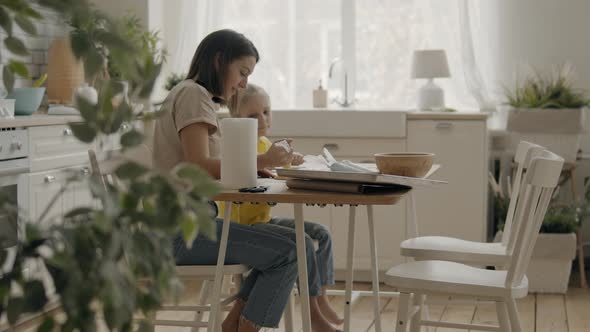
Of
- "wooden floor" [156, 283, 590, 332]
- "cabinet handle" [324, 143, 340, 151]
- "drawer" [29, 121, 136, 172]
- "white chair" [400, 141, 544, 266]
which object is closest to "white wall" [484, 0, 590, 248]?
"wooden floor" [156, 283, 590, 332]

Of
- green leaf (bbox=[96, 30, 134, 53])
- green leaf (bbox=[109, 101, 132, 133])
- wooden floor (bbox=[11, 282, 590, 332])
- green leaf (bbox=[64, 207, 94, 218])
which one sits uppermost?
green leaf (bbox=[96, 30, 134, 53])

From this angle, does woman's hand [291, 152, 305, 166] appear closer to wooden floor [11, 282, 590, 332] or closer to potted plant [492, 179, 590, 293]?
wooden floor [11, 282, 590, 332]

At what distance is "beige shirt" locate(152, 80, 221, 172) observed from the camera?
2441mm

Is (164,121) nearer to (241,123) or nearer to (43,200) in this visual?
(241,123)

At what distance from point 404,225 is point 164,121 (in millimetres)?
2128

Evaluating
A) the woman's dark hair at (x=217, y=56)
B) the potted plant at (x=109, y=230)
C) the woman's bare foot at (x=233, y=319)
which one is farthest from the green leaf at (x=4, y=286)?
the woman's dark hair at (x=217, y=56)

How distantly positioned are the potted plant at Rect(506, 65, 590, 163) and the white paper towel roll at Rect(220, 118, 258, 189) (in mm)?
2547

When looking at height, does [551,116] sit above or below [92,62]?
below

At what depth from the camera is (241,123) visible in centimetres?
214

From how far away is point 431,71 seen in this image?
453 cm

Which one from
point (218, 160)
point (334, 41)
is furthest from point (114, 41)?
point (334, 41)

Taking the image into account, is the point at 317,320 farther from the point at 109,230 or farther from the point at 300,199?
the point at 109,230

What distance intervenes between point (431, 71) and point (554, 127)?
71cm

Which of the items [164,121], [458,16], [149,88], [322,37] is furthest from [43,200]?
[149,88]
